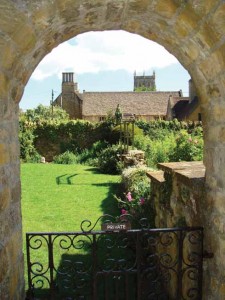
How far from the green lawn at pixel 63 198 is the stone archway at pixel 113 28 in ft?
12.7

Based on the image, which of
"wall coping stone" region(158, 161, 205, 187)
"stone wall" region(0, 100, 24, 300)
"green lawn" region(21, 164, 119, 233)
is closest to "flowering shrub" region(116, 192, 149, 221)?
"green lawn" region(21, 164, 119, 233)

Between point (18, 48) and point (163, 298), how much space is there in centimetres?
324

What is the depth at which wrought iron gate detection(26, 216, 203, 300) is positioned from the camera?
10.1ft

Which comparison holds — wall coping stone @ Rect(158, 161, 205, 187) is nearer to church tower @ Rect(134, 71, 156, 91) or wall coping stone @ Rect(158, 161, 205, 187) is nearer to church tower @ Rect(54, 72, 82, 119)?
church tower @ Rect(54, 72, 82, 119)

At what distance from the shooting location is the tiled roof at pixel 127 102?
39188 millimetres

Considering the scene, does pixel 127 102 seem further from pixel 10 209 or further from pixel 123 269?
pixel 10 209

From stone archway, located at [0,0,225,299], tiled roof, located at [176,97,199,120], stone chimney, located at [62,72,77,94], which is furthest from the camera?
stone chimney, located at [62,72,77,94]

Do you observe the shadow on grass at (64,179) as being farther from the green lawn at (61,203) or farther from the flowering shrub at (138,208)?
the flowering shrub at (138,208)

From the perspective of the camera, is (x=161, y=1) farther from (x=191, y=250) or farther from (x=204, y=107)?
(x=191, y=250)

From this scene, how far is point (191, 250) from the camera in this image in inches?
128

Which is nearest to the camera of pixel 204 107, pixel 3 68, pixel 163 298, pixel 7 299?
pixel 3 68

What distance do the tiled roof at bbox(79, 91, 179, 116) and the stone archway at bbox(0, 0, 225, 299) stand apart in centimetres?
3557

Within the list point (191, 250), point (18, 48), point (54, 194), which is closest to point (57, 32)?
point (18, 48)

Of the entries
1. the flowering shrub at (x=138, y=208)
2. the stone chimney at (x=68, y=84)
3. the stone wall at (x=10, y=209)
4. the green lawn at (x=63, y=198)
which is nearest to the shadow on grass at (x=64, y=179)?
the green lawn at (x=63, y=198)
